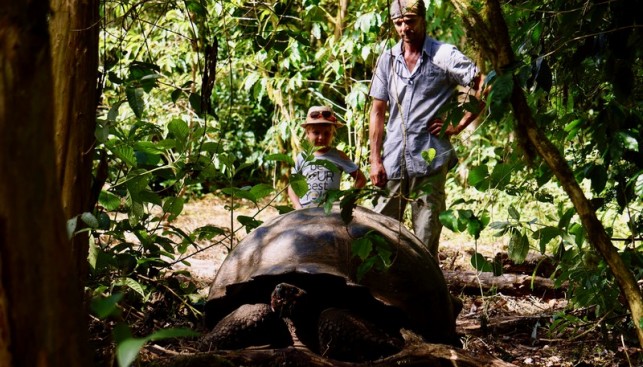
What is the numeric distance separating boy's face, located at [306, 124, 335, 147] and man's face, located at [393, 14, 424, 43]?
700 millimetres

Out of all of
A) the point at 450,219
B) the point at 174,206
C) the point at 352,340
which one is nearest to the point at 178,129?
the point at 174,206

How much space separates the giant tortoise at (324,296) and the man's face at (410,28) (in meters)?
1.49

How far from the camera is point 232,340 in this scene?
10.0 ft

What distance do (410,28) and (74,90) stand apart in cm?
251

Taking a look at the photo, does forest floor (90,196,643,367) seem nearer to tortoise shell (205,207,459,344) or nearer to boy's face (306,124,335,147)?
tortoise shell (205,207,459,344)

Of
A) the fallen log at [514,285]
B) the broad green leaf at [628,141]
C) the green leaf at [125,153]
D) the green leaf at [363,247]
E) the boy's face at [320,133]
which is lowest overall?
the fallen log at [514,285]

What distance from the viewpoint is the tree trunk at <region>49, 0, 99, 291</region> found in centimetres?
237

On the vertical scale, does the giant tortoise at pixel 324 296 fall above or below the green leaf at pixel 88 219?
below

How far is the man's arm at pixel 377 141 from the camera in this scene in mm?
4699

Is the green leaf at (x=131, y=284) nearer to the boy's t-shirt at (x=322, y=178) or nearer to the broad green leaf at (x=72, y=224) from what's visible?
the broad green leaf at (x=72, y=224)

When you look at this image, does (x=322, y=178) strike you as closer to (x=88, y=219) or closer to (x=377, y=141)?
(x=377, y=141)

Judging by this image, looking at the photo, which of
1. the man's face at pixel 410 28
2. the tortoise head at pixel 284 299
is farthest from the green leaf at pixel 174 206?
the man's face at pixel 410 28

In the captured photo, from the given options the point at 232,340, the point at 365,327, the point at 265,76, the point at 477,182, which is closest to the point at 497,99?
the point at 477,182

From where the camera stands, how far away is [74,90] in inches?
93.7
